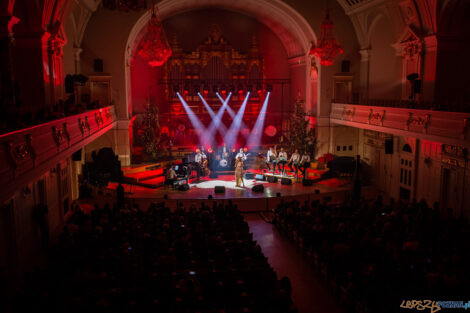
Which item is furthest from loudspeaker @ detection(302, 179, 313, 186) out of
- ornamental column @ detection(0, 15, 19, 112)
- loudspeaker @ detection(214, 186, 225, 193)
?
ornamental column @ detection(0, 15, 19, 112)

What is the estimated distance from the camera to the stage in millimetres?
16953

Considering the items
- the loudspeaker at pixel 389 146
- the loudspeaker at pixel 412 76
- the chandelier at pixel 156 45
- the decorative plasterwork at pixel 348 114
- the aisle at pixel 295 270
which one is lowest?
the aisle at pixel 295 270

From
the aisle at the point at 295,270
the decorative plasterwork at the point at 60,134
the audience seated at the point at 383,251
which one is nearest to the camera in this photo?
the audience seated at the point at 383,251

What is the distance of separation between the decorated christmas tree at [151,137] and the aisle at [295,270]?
883 cm

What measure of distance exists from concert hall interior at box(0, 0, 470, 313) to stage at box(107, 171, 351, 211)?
0.16 meters

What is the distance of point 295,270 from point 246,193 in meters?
6.82

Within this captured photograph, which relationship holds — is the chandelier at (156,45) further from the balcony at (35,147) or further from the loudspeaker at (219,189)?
the loudspeaker at (219,189)

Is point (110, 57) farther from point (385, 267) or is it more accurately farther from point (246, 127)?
point (385, 267)

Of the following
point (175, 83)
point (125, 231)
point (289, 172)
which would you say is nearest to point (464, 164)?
point (289, 172)

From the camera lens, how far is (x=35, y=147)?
8.70 metres

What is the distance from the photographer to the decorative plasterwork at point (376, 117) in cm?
1673

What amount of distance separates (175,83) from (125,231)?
17.6 metres

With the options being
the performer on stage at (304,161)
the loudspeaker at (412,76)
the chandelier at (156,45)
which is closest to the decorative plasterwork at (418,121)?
the loudspeaker at (412,76)

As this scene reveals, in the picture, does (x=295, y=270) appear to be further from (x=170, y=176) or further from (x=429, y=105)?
(x=170, y=176)
